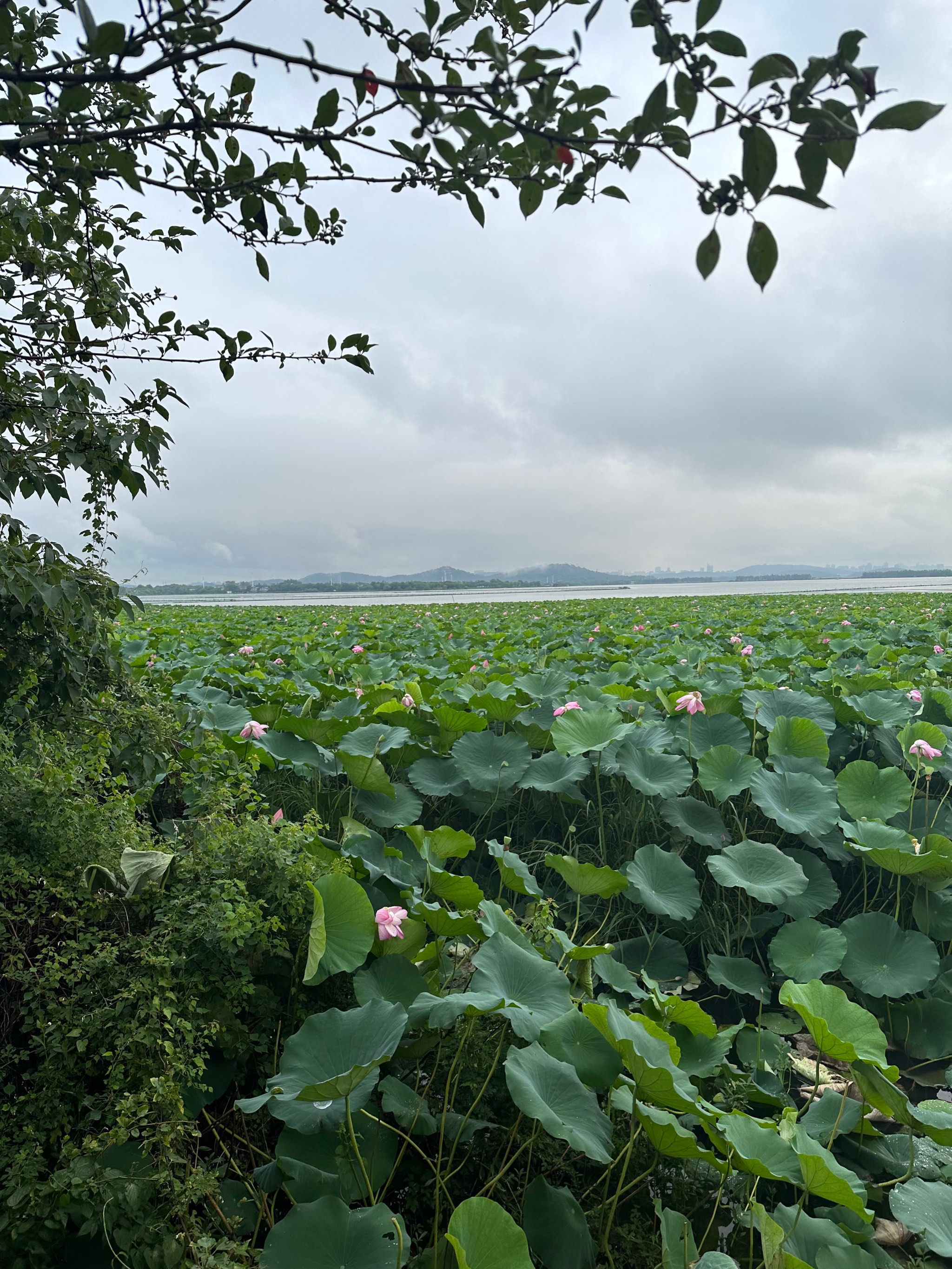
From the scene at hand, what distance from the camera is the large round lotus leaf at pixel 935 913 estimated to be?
96.9 inches

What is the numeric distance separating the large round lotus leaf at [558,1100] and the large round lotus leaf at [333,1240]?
26cm

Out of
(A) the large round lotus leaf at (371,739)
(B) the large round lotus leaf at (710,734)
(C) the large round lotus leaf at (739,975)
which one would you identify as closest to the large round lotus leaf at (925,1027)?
(C) the large round lotus leaf at (739,975)

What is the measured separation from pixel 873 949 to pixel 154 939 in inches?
78.5

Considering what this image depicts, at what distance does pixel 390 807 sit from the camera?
2.71 m

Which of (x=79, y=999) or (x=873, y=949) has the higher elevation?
(x=79, y=999)

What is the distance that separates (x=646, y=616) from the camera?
10164mm

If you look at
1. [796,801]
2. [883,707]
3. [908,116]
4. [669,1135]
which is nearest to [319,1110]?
[669,1135]

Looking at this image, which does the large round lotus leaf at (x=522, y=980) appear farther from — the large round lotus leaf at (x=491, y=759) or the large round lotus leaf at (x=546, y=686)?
the large round lotus leaf at (x=546, y=686)

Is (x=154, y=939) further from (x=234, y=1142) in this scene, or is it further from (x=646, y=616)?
(x=646, y=616)

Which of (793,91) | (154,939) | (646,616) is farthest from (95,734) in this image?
(646,616)

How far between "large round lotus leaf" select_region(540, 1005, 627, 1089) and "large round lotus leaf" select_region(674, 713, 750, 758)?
5.78 ft

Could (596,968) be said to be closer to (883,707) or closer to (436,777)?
(436,777)

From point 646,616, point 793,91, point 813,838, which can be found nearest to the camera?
point 793,91

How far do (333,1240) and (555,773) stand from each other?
6.10 feet
